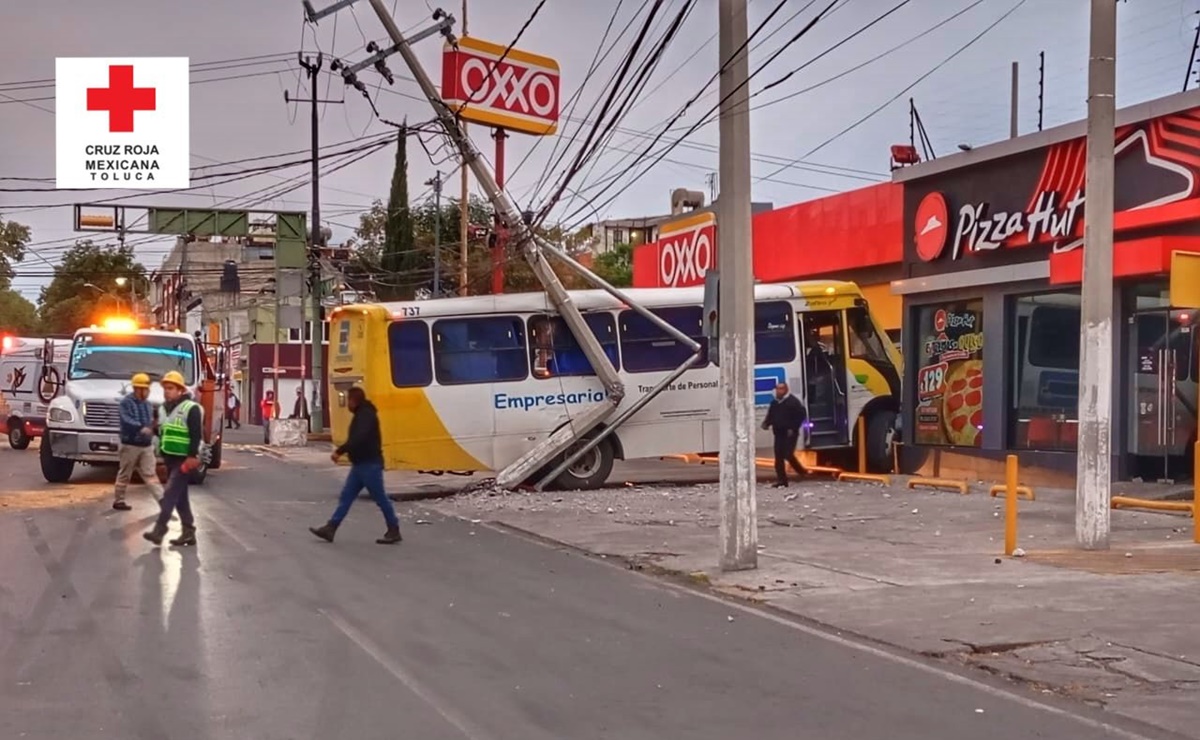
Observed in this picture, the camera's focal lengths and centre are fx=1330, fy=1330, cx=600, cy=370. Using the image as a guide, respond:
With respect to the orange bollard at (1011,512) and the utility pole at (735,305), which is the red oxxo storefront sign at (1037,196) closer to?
the orange bollard at (1011,512)

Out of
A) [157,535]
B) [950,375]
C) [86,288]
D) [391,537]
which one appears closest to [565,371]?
[950,375]

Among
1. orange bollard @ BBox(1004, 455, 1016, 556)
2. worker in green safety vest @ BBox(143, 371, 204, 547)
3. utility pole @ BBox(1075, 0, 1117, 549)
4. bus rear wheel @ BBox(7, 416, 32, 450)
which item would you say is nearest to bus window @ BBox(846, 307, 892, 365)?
utility pole @ BBox(1075, 0, 1117, 549)

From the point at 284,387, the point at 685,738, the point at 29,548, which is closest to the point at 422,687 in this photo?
the point at 685,738

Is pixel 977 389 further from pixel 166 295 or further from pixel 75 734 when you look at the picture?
pixel 166 295

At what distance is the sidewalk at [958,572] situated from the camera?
8.58 meters

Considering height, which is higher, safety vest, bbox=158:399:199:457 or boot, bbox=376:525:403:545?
safety vest, bbox=158:399:199:457

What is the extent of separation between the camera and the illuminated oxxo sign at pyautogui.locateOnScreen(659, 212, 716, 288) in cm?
2547

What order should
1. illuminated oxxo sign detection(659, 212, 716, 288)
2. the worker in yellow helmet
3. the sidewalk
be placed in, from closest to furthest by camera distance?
the sidewalk → the worker in yellow helmet → illuminated oxxo sign detection(659, 212, 716, 288)

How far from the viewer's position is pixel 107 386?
2197 cm

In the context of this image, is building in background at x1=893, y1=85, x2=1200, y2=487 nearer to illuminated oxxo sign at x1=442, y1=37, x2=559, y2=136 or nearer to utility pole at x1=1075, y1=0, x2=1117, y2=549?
utility pole at x1=1075, y1=0, x2=1117, y2=549

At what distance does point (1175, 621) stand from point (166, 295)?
293ft

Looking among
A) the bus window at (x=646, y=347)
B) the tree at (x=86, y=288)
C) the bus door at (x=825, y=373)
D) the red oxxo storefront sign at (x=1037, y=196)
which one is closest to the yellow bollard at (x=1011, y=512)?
the red oxxo storefront sign at (x=1037, y=196)

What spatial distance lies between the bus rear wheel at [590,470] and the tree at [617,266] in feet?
130

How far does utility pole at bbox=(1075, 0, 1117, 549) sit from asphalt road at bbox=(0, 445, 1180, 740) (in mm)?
4692
